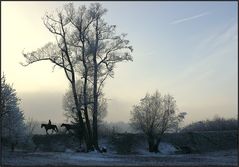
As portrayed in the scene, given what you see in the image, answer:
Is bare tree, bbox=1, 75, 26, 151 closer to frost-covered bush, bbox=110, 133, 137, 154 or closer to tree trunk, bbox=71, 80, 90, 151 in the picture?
tree trunk, bbox=71, 80, 90, 151

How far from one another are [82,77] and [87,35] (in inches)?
161

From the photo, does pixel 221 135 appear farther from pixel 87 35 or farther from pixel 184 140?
pixel 87 35

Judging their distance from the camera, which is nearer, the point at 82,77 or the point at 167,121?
the point at 82,77

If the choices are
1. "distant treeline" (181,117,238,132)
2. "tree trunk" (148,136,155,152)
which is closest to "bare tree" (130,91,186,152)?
"tree trunk" (148,136,155,152)

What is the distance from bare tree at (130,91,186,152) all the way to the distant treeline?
1594cm

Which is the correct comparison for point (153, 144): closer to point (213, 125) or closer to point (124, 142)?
point (124, 142)

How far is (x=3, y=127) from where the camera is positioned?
40.2 meters

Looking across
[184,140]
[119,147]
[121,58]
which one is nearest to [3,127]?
[121,58]

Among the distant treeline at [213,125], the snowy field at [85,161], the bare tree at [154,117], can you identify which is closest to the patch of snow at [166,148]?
the bare tree at [154,117]

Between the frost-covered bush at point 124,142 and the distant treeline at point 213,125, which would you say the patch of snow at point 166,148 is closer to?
the frost-covered bush at point 124,142

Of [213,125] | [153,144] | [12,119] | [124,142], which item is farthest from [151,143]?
[213,125]

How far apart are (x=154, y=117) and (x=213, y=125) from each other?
23.7 metres

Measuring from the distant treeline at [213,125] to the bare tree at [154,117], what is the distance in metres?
15.9

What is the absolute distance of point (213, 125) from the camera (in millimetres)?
76375
